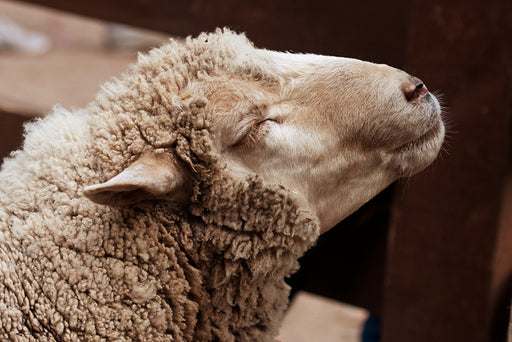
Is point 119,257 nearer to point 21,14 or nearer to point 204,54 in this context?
point 204,54

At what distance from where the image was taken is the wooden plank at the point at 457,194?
9.95ft

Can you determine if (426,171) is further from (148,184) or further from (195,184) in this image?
(148,184)

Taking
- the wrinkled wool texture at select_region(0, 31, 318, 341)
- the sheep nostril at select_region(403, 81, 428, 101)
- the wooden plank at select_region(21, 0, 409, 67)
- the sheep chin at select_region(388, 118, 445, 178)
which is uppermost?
the wooden plank at select_region(21, 0, 409, 67)

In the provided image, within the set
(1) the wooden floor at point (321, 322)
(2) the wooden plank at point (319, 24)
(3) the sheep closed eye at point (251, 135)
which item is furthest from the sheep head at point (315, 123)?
(1) the wooden floor at point (321, 322)

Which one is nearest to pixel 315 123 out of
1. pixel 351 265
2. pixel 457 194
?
pixel 457 194

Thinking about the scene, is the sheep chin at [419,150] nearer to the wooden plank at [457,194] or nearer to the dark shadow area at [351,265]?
the wooden plank at [457,194]

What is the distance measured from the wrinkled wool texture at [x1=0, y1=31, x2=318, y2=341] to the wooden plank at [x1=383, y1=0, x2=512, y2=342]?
126 centimetres

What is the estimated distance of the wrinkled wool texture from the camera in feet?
6.10

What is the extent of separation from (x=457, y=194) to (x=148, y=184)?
1842 millimetres

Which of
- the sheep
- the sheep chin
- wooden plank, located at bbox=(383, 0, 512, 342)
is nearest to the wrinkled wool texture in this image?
the sheep

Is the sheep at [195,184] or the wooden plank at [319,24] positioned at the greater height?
the wooden plank at [319,24]

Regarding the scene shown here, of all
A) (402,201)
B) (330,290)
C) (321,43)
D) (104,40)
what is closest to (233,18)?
(321,43)

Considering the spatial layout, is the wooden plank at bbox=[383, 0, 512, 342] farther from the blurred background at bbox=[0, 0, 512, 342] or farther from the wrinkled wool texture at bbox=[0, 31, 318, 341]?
the wrinkled wool texture at bbox=[0, 31, 318, 341]

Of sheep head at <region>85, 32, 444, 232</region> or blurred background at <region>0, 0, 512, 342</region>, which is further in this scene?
blurred background at <region>0, 0, 512, 342</region>
